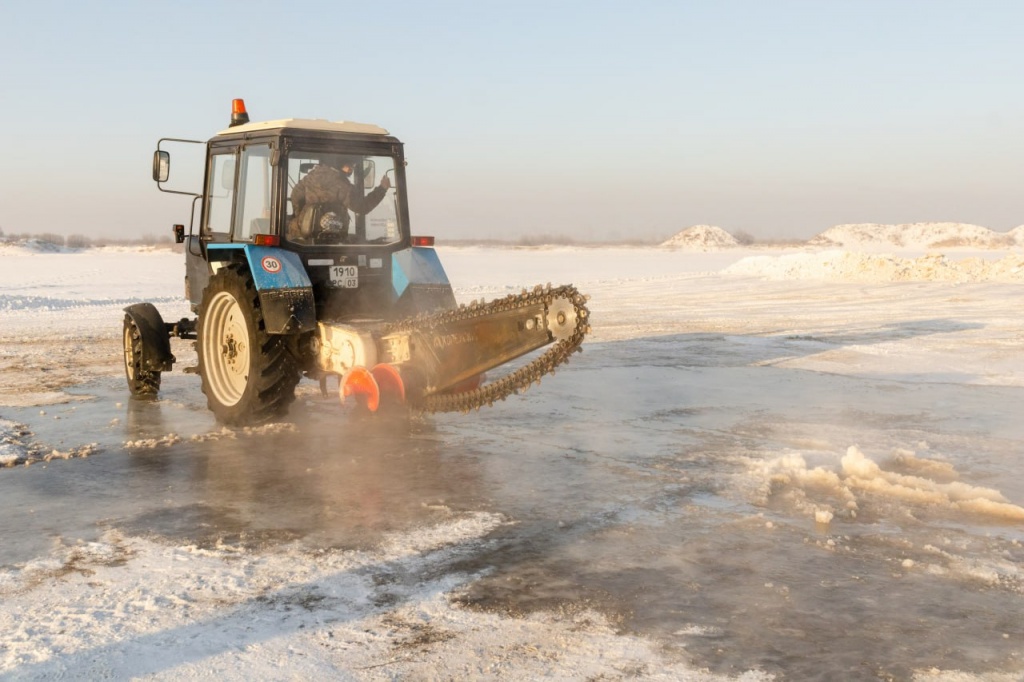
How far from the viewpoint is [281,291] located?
752 cm

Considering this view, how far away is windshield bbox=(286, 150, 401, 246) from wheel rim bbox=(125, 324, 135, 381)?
2.64 meters

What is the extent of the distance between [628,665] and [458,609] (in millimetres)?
837

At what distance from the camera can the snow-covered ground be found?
354 centimetres

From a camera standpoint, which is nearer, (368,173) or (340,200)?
(340,200)

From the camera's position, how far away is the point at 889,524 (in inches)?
203

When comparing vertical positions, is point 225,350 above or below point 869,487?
above

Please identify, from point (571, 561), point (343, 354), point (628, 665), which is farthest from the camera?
point (343, 354)

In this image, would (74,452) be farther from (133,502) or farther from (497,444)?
(497,444)

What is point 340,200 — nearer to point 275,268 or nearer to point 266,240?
point 266,240

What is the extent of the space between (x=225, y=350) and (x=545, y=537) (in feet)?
14.9

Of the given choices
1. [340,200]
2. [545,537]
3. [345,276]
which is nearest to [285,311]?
[345,276]

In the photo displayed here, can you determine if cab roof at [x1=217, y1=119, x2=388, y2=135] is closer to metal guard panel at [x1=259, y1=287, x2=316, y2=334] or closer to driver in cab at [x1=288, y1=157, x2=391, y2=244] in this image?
driver in cab at [x1=288, y1=157, x2=391, y2=244]

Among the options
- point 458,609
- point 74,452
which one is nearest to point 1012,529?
point 458,609

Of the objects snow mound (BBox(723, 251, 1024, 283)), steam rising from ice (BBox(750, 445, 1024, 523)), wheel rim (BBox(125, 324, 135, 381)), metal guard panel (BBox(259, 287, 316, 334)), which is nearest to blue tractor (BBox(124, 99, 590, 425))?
metal guard panel (BBox(259, 287, 316, 334))
